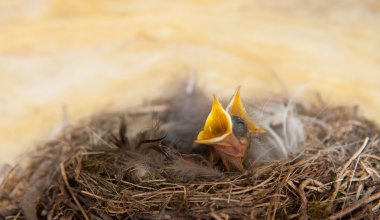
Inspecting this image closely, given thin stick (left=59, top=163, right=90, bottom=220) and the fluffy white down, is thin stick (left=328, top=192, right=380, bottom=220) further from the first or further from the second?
thin stick (left=59, top=163, right=90, bottom=220)

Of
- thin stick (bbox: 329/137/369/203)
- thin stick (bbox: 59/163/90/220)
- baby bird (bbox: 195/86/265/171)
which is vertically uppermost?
baby bird (bbox: 195/86/265/171)

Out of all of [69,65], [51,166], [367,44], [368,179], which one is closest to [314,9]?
[367,44]

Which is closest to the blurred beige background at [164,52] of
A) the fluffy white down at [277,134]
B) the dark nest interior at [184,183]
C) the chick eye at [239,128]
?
the fluffy white down at [277,134]

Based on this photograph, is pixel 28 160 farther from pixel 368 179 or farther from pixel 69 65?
pixel 368 179

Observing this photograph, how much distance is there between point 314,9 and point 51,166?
3.37 ft

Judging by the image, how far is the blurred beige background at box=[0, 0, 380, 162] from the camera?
1.79m

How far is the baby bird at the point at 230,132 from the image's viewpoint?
1.16 meters

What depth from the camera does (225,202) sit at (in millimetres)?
1108

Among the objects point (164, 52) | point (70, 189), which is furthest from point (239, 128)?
point (164, 52)

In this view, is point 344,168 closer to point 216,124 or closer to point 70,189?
point 216,124

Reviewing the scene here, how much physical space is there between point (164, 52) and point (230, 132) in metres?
0.87

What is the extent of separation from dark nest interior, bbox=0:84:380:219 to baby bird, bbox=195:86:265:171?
1.5 inches

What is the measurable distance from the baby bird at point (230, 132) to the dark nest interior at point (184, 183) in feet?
0.12

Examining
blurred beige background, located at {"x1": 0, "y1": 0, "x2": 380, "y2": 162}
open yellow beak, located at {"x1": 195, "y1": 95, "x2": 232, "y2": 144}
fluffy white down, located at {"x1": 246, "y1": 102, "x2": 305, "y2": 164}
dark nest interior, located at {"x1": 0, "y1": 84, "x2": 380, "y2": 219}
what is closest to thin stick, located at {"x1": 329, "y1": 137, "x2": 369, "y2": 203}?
dark nest interior, located at {"x1": 0, "y1": 84, "x2": 380, "y2": 219}
